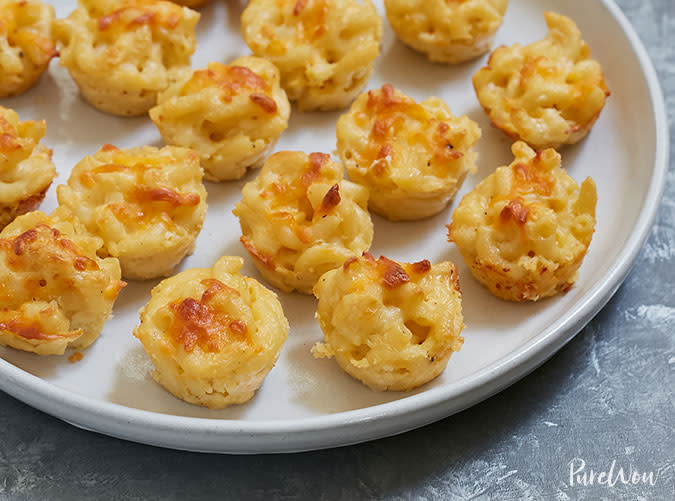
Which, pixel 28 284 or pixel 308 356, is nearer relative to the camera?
pixel 28 284

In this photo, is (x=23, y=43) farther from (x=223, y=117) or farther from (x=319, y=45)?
(x=319, y=45)

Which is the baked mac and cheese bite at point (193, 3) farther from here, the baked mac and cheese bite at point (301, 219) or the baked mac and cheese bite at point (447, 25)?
the baked mac and cheese bite at point (301, 219)

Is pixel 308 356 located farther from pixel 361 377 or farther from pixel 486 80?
pixel 486 80

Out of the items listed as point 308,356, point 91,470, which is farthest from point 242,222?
point 91,470

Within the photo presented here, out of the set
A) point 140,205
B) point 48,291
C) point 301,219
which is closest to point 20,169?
point 140,205

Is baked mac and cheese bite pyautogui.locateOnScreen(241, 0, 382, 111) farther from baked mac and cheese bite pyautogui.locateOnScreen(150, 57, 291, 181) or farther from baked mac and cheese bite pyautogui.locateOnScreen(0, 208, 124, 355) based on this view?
baked mac and cheese bite pyautogui.locateOnScreen(0, 208, 124, 355)

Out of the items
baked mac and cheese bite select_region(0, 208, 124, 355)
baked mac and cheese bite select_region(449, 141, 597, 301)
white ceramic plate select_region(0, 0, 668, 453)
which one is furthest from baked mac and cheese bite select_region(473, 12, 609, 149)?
baked mac and cheese bite select_region(0, 208, 124, 355)

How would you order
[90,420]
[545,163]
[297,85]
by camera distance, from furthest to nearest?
[297,85], [545,163], [90,420]

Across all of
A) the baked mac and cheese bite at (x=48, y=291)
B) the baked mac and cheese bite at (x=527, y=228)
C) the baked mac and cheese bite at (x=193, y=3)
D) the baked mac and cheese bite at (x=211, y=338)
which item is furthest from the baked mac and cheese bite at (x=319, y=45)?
the baked mac and cheese bite at (x=48, y=291)
